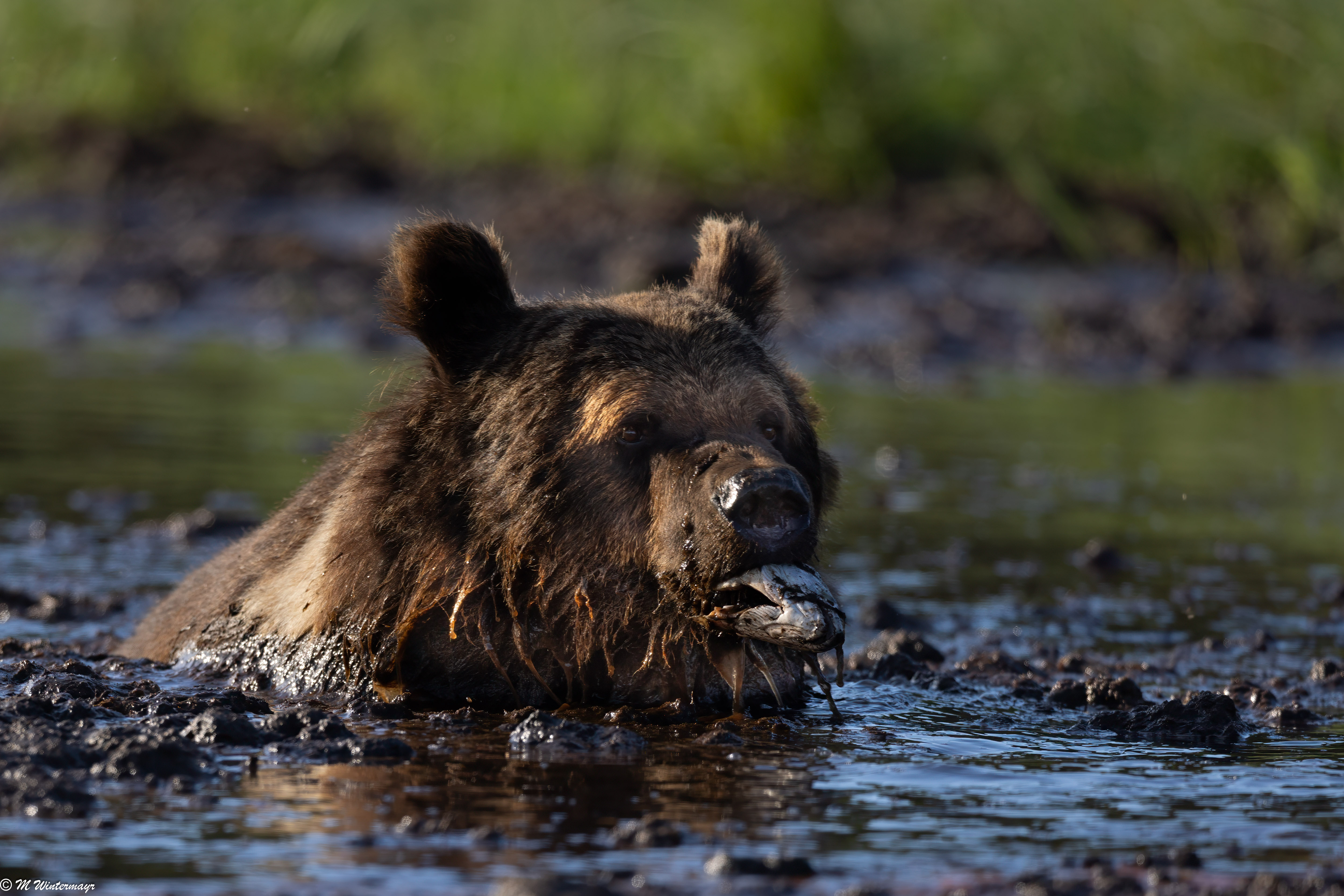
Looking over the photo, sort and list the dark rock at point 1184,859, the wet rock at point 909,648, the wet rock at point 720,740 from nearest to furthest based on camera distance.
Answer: the dark rock at point 1184,859, the wet rock at point 720,740, the wet rock at point 909,648

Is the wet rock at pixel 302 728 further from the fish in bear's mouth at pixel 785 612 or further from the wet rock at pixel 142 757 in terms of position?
the fish in bear's mouth at pixel 785 612

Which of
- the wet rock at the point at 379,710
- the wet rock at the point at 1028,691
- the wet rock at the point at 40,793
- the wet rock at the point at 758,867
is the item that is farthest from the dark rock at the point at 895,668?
the wet rock at the point at 40,793

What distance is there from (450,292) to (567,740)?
54.3 inches

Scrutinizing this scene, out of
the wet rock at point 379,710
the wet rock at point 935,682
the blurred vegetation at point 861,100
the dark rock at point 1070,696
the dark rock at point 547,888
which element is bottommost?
the dark rock at point 547,888

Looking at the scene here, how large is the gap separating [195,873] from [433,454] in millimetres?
1840

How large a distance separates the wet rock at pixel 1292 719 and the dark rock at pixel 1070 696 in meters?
0.52

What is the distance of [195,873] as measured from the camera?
3.79 metres

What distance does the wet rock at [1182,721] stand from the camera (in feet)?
17.7

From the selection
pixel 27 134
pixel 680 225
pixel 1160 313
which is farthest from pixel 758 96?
pixel 27 134

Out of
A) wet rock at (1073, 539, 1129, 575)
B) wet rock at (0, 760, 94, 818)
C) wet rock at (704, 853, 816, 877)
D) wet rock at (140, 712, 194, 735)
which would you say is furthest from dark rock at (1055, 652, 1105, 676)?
wet rock at (0, 760, 94, 818)

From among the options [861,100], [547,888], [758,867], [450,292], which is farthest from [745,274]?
[861,100]

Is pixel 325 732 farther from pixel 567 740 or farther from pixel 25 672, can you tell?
pixel 25 672

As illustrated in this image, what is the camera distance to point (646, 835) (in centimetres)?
408

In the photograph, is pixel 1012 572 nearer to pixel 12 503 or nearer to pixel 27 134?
pixel 12 503
